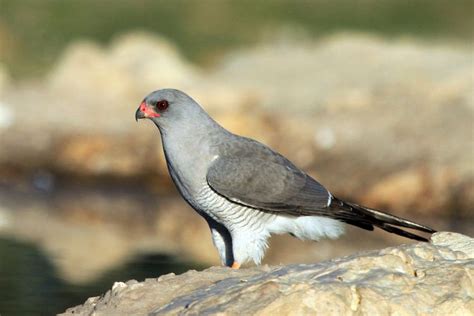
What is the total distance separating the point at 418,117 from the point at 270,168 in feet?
27.7

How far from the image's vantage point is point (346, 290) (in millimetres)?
6656

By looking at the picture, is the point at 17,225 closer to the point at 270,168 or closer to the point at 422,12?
the point at 270,168

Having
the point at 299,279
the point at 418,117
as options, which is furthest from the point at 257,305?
the point at 418,117

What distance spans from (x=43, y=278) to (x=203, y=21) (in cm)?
1769

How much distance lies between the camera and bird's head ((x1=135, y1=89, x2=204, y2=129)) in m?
8.86

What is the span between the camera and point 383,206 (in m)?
15.2

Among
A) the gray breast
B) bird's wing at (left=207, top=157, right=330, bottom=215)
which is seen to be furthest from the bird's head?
the gray breast

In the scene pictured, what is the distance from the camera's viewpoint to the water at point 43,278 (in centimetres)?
1012

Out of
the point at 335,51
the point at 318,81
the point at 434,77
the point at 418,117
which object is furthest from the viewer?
the point at 335,51

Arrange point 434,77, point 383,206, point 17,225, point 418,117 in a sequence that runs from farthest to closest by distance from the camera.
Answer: point 434,77 < point 418,117 < point 383,206 < point 17,225

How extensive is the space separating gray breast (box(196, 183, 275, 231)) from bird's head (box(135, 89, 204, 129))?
52 cm

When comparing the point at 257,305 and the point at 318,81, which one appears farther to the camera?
the point at 318,81

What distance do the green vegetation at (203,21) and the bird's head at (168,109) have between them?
1412cm

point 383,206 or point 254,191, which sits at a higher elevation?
point 383,206
